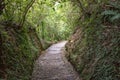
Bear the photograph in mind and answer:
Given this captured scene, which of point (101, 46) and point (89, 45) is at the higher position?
point (101, 46)

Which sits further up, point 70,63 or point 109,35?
point 109,35

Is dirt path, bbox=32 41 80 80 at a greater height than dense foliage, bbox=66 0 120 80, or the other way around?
dense foliage, bbox=66 0 120 80

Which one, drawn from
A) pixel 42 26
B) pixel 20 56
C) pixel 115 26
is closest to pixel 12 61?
pixel 20 56

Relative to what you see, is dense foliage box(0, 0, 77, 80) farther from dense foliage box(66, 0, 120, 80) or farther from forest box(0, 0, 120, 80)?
dense foliage box(66, 0, 120, 80)

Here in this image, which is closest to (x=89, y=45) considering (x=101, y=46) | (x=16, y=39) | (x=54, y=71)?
(x=101, y=46)

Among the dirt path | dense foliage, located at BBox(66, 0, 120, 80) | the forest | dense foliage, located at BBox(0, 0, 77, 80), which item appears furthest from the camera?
the dirt path

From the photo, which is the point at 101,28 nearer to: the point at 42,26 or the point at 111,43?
the point at 111,43

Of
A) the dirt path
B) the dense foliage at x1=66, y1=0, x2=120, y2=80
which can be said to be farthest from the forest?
the dirt path

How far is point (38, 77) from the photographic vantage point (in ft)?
34.0

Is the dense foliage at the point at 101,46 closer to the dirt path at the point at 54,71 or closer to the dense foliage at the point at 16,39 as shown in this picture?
the dirt path at the point at 54,71

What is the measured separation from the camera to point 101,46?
945 centimetres

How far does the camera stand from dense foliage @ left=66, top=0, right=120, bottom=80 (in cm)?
820

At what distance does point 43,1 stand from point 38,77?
6.00 m

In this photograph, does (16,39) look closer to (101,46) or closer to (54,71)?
(54,71)
